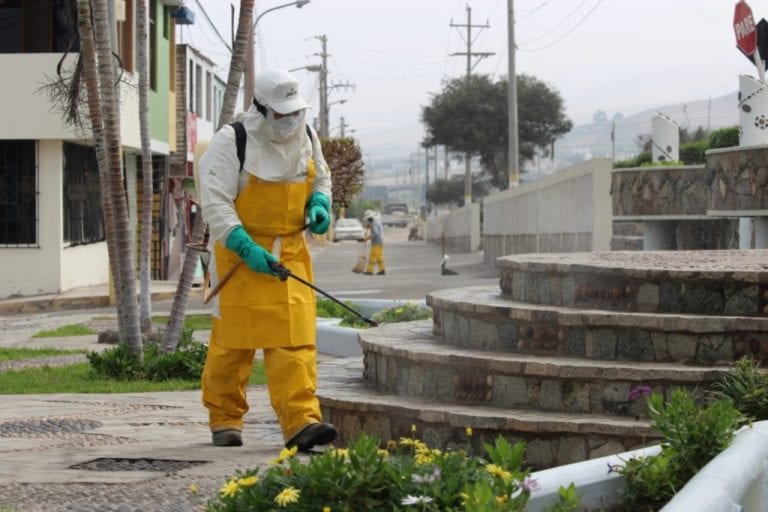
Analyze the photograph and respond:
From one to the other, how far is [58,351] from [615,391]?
30.9ft

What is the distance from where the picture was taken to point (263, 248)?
23.2 ft

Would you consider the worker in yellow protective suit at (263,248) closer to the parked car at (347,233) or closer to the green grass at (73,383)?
the green grass at (73,383)

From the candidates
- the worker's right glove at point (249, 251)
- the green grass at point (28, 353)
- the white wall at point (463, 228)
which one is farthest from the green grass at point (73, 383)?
the white wall at point (463, 228)

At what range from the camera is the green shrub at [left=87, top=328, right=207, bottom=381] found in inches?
455

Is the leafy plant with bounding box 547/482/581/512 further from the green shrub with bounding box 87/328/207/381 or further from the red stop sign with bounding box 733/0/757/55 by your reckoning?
the red stop sign with bounding box 733/0/757/55

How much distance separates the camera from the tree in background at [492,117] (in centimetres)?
7644

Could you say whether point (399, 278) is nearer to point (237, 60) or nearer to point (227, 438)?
point (237, 60)

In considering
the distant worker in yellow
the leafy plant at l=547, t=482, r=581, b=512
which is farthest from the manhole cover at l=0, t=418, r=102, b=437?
the distant worker in yellow

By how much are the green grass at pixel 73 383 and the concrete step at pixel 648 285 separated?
3754 millimetres

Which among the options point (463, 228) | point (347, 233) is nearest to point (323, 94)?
point (347, 233)

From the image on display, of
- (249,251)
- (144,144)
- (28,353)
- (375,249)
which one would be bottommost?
(28,353)

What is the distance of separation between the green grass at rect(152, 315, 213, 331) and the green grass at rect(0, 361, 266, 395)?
5257mm

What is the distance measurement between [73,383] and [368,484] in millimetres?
7802

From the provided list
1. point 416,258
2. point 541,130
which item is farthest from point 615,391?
point 541,130
